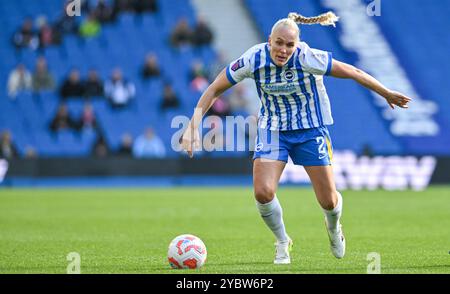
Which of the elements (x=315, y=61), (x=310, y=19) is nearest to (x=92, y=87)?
(x=310, y=19)

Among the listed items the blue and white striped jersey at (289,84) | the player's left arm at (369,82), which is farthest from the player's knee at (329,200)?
the player's left arm at (369,82)

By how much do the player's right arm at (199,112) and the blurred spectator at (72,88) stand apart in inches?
734

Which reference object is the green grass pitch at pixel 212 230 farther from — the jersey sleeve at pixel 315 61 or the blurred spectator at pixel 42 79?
the blurred spectator at pixel 42 79

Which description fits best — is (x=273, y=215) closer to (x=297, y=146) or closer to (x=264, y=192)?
(x=264, y=192)

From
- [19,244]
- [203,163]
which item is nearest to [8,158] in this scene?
[203,163]

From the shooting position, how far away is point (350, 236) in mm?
11875

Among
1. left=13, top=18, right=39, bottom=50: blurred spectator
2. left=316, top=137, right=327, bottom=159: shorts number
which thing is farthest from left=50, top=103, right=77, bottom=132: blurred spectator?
left=316, top=137, right=327, bottom=159: shorts number

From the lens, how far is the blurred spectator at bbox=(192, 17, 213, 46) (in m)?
28.5

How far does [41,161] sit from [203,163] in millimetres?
4265

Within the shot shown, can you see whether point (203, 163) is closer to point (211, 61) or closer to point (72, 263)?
point (211, 61)

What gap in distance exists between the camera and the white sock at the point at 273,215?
28.6 ft

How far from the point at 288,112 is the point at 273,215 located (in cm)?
99

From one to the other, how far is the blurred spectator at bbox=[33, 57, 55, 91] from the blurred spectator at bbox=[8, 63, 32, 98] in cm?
20

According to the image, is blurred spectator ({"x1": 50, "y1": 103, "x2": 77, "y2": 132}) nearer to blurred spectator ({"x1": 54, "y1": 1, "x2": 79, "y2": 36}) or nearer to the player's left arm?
blurred spectator ({"x1": 54, "y1": 1, "x2": 79, "y2": 36})
